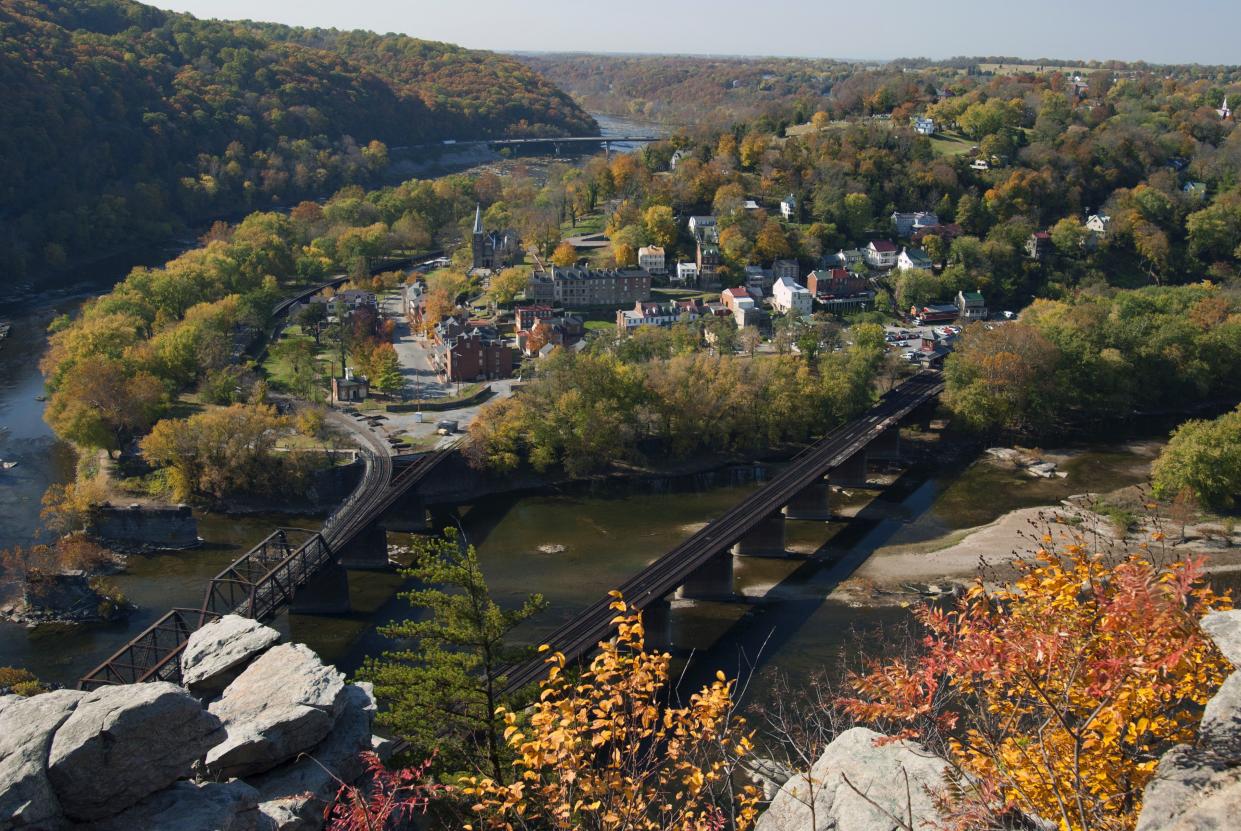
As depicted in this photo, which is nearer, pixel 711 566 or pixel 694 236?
pixel 711 566

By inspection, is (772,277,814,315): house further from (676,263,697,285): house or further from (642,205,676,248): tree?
(642,205,676,248): tree

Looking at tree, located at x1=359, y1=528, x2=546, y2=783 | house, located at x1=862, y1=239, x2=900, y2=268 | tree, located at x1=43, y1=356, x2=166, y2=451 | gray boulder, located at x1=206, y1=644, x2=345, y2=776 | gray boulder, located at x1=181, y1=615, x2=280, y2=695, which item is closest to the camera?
gray boulder, located at x1=206, y1=644, x2=345, y2=776

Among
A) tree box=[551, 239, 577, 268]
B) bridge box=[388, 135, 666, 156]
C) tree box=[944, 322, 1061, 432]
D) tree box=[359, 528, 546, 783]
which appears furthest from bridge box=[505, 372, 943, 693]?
bridge box=[388, 135, 666, 156]

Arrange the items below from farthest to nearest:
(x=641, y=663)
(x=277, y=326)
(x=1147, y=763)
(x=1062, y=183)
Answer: (x=1062, y=183)
(x=277, y=326)
(x=641, y=663)
(x=1147, y=763)

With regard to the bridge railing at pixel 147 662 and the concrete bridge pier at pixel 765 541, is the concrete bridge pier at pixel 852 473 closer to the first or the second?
the concrete bridge pier at pixel 765 541

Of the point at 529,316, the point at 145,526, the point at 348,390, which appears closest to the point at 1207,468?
the point at 529,316

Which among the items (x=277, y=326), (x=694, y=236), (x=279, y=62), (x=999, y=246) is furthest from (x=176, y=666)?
(x=279, y=62)

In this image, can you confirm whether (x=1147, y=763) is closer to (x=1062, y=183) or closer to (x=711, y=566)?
(x=711, y=566)
